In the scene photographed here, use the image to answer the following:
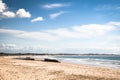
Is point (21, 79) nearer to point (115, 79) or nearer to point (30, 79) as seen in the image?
point (30, 79)

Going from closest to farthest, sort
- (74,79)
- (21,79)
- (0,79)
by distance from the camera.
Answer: (0,79) < (21,79) < (74,79)

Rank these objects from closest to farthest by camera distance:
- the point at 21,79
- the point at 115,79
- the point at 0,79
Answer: the point at 0,79 < the point at 21,79 < the point at 115,79

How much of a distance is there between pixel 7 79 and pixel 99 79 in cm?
846

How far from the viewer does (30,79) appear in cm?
1584

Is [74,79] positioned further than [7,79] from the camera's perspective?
Yes

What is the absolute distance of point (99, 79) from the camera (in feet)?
58.2

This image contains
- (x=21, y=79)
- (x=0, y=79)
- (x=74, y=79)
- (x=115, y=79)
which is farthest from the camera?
(x=115, y=79)

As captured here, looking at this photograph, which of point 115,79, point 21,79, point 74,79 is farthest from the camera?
point 115,79

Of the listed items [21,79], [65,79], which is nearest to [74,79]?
[65,79]

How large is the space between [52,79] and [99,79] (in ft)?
15.2

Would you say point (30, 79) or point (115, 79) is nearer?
point (30, 79)

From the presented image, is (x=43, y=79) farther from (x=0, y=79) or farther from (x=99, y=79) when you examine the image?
(x=99, y=79)

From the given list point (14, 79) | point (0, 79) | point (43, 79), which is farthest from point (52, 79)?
point (0, 79)

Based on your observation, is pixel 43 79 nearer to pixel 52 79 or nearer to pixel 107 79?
pixel 52 79
